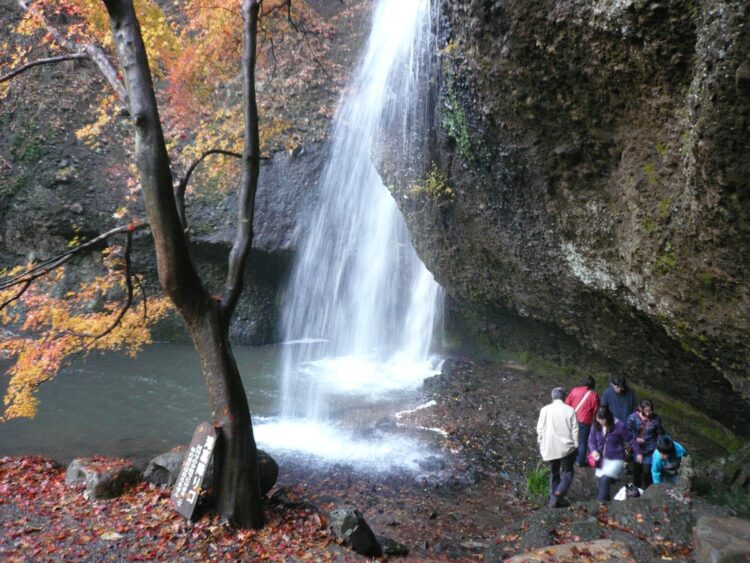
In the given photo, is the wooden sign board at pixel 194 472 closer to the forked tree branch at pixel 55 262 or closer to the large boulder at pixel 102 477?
the large boulder at pixel 102 477

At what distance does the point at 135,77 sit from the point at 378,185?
1406 cm

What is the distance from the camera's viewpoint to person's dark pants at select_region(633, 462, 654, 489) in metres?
6.11

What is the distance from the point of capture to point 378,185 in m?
18.2

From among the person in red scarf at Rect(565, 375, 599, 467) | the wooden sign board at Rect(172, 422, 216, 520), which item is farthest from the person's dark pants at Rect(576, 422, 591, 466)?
the wooden sign board at Rect(172, 422, 216, 520)

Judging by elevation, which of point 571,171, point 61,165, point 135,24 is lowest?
point 571,171

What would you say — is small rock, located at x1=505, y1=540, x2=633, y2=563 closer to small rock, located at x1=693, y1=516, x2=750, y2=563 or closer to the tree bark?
small rock, located at x1=693, y1=516, x2=750, y2=563

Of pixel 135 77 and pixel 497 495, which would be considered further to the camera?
pixel 497 495

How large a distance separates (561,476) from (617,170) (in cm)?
415

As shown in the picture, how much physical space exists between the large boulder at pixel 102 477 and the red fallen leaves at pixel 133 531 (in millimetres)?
115

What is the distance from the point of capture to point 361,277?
63.4ft

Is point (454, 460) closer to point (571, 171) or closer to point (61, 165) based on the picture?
point (571, 171)

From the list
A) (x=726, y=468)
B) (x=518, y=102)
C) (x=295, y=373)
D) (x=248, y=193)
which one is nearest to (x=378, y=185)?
(x=295, y=373)

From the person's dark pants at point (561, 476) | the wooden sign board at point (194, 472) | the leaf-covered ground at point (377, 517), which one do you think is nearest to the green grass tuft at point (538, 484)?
the leaf-covered ground at point (377, 517)

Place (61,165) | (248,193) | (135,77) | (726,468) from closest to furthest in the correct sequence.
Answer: (135,77)
(248,193)
(726,468)
(61,165)
